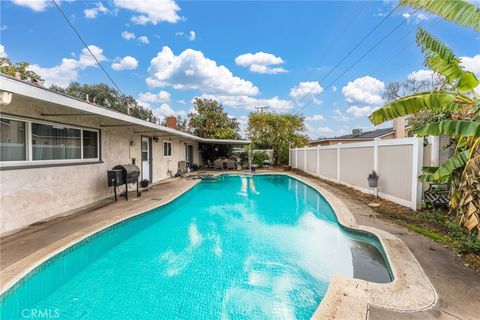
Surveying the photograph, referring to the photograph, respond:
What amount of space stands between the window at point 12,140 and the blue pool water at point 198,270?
252 cm

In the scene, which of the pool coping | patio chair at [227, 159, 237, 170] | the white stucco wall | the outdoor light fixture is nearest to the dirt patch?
the pool coping

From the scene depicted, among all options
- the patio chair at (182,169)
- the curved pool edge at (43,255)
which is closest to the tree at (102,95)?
the patio chair at (182,169)

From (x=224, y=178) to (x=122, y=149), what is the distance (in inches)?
344

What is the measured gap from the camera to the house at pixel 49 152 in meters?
5.01

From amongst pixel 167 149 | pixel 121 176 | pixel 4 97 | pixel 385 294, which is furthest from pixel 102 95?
pixel 385 294

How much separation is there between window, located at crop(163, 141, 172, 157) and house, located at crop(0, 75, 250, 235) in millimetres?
5201

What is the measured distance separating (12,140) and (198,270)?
4960 millimetres

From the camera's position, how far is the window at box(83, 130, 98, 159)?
7809mm

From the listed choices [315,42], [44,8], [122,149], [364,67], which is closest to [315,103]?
[315,42]

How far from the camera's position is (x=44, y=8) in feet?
28.9

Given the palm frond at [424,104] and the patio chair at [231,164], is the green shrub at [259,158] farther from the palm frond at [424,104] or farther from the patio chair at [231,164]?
the palm frond at [424,104]

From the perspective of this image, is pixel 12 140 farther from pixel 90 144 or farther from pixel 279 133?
pixel 279 133

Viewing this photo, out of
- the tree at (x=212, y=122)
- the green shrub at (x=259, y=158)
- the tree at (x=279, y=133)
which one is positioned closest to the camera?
the green shrub at (x=259, y=158)

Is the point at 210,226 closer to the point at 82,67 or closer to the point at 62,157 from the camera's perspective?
the point at 62,157
